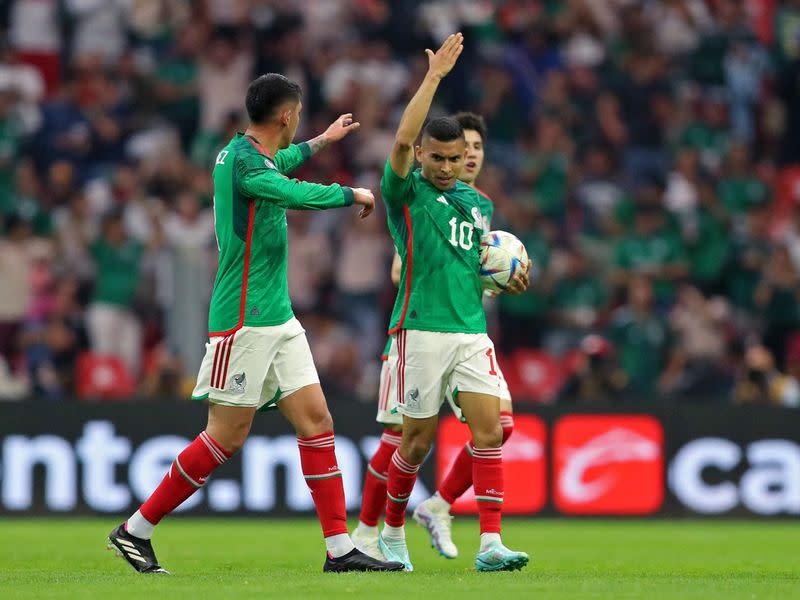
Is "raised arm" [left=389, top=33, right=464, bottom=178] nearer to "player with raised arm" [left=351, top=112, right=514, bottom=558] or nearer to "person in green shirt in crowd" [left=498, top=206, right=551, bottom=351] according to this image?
"player with raised arm" [left=351, top=112, right=514, bottom=558]

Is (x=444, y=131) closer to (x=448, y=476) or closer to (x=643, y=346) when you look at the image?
(x=448, y=476)

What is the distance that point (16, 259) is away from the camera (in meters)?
16.3

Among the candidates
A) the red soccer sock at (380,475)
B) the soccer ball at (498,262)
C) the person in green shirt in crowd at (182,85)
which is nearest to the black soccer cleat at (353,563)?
the red soccer sock at (380,475)

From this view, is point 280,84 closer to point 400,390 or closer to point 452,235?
point 452,235

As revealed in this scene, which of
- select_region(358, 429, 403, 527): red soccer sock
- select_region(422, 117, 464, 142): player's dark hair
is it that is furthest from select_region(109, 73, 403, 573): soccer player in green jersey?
select_region(358, 429, 403, 527): red soccer sock

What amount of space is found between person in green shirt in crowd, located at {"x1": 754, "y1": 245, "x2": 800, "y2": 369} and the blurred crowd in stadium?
0.08ft

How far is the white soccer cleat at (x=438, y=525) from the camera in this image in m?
9.70

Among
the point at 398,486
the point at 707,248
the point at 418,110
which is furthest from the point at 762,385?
the point at 418,110

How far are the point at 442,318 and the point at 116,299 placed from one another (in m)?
8.25

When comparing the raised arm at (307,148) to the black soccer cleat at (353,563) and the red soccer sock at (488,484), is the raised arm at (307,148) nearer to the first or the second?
the red soccer sock at (488,484)

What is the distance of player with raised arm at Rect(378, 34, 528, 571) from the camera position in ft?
27.8

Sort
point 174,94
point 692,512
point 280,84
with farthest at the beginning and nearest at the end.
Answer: point 174,94 < point 692,512 < point 280,84

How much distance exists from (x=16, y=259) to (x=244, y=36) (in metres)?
4.41

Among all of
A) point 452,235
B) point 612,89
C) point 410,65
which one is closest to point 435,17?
point 410,65
